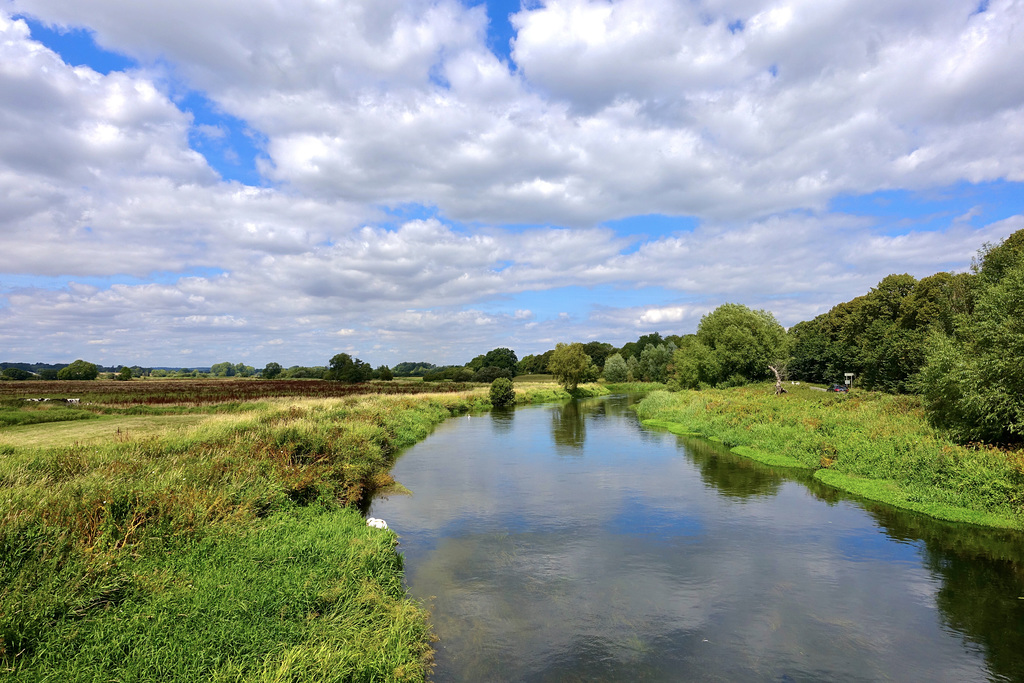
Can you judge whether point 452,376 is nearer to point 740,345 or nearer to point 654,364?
point 654,364

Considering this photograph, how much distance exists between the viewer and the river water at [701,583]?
30.8 ft

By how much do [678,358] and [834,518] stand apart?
2243 inches

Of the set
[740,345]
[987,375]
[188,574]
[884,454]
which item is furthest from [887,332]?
[188,574]

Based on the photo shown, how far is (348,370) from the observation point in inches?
3681

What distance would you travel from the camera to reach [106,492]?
1009cm

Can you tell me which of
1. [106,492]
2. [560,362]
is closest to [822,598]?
[106,492]

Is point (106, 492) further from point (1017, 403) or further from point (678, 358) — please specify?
point (678, 358)

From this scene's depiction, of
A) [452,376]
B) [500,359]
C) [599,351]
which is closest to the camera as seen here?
[452,376]

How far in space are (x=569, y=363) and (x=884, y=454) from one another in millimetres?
64538

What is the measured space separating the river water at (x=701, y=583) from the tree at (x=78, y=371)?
307 feet

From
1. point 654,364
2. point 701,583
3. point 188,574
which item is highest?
point 654,364

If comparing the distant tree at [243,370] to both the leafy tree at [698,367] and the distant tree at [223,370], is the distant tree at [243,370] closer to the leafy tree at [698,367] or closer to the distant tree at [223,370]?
the distant tree at [223,370]

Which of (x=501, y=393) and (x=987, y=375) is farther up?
(x=987, y=375)

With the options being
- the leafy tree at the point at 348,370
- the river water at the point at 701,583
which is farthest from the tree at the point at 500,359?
the river water at the point at 701,583
